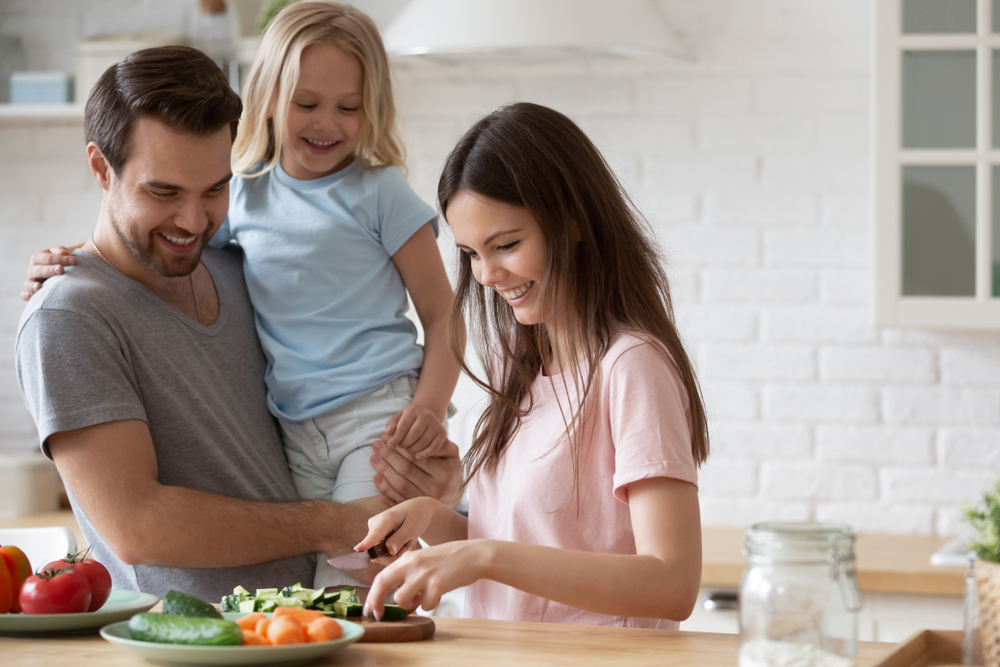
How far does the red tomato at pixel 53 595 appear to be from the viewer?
115 cm

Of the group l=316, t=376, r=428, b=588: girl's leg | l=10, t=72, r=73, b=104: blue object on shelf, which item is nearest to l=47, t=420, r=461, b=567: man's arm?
l=316, t=376, r=428, b=588: girl's leg

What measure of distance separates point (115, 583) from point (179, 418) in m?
0.30

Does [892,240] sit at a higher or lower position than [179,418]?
higher

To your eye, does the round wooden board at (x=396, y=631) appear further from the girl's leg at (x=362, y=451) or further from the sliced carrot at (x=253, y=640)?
the girl's leg at (x=362, y=451)

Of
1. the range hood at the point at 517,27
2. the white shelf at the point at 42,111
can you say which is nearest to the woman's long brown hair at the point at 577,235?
the range hood at the point at 517,27

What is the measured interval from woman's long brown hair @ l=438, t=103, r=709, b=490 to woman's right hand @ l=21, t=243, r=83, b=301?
2.02 feet

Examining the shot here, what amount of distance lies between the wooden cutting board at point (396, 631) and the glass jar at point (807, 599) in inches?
15.0

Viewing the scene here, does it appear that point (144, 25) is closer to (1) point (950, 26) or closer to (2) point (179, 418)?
(2) point (179, 418)

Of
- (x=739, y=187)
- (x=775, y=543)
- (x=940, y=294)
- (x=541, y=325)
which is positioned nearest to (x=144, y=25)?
(x=739, y=187)

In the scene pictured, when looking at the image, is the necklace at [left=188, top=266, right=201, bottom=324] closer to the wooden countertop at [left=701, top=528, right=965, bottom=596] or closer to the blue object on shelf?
the wooden countertop at [left=701, top=528, right=965, bottom=596]

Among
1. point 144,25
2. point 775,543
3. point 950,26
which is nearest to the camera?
point 775,543

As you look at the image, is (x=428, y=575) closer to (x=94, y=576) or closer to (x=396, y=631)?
(x=396, y=631)

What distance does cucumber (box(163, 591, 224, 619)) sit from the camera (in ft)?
3.47

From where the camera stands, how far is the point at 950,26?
2379 millimetres
